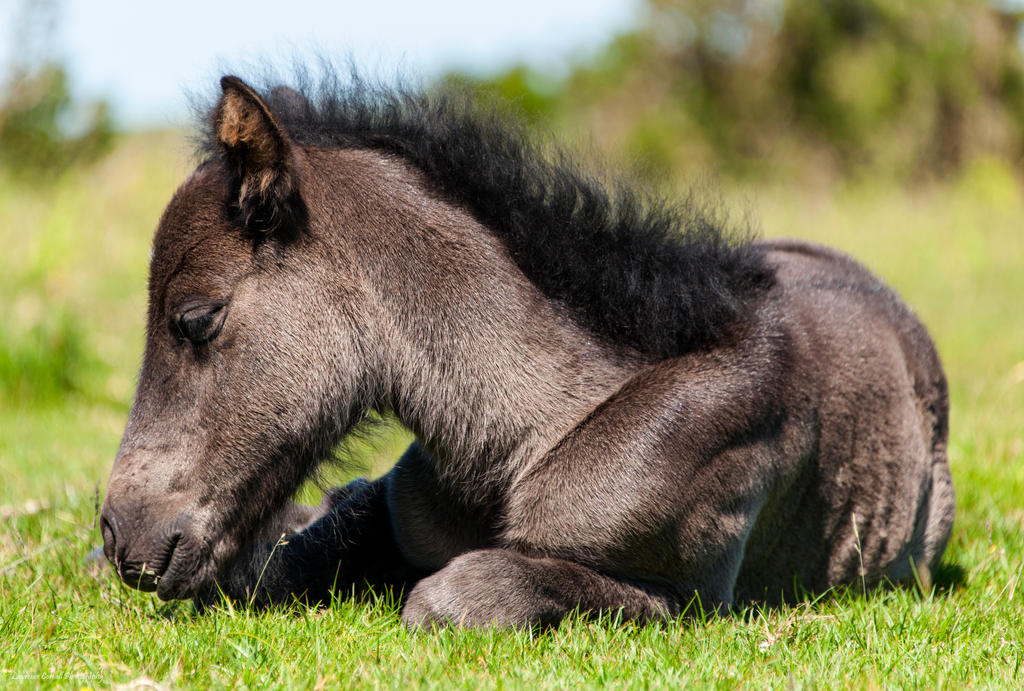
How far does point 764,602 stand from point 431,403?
4.92 ft

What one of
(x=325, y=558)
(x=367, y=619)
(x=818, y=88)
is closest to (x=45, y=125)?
(x=325, y=558)

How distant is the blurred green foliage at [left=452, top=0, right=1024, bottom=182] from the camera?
78.6 feet

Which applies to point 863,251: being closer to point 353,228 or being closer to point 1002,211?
point 1002,211

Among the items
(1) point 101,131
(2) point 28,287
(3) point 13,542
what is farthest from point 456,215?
(1) point 101,131

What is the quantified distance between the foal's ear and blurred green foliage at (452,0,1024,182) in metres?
20.7

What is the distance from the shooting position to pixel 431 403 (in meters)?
3.60

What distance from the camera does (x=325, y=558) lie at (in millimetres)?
4027

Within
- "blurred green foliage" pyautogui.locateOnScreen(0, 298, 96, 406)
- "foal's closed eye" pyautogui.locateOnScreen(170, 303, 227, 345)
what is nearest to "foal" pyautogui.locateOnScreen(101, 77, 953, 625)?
"foal's closed eye" pyautogui.locateOnScreen(170, 303, 227, 345)

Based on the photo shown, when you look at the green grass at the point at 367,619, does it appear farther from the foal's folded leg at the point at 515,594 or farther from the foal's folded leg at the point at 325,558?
the foal's folded leg at the point at 325,558

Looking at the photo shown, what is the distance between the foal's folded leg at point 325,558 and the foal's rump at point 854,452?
1461 mm

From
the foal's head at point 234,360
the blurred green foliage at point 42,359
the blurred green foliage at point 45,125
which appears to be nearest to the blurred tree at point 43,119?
the blurred green foliage at point 45,125

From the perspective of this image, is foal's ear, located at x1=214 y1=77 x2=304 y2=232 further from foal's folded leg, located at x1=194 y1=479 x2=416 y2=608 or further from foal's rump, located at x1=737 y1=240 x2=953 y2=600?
foal's rump, located at x1=737 y1=240 x2=953 y2=600

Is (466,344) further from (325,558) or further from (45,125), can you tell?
(45,125)

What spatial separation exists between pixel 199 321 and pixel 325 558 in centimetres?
113
